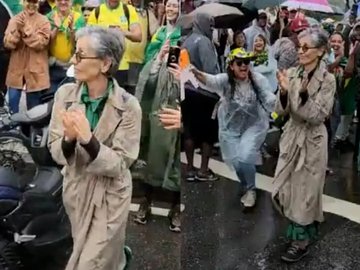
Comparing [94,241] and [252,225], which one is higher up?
[94,241]

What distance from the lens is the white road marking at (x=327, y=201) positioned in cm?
284

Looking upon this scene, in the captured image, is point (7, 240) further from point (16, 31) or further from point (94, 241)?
point (16, 31)

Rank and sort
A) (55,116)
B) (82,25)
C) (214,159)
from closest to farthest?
(55,116) → (82,25) → (214,159)

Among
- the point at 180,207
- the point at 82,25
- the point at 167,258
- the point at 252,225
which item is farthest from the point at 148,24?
the point at 252,225

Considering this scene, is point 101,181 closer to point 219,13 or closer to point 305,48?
point 219,13

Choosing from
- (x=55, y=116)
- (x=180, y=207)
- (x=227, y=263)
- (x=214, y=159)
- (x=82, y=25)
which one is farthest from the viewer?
(x=227, y=263)

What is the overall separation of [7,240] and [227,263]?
108cm

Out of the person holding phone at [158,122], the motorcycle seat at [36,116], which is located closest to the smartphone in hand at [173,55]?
the person holding phone at [158,122]

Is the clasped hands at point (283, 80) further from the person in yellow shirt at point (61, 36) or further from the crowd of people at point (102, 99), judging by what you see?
the person in yellow shirt at point (61, 36)

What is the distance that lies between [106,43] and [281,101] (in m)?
1.18

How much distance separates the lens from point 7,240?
2.36 meters

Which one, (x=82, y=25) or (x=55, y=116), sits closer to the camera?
(x=55, y=116)

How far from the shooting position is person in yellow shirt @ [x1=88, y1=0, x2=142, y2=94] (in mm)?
2262

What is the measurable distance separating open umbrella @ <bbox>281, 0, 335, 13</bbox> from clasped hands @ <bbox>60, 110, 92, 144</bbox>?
1.27m
